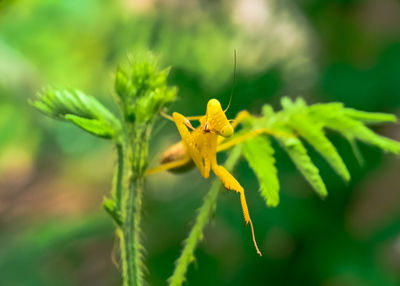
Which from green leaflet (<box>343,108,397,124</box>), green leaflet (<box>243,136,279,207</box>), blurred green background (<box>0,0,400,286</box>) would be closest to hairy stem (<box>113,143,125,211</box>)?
green leaflet (<box>243,136,279,207</box>)

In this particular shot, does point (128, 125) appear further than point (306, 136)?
No

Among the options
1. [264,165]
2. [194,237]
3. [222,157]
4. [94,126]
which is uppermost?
[222,157]

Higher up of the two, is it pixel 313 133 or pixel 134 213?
pixel 313 133

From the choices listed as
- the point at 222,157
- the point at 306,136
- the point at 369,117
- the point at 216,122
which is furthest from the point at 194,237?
the point at 222,157

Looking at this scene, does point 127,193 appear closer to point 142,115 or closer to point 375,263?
point 142,115

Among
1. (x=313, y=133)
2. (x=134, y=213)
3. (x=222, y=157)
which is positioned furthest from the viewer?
(x=222, y=157)

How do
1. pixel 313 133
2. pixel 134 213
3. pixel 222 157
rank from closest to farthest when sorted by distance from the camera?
pixel 134 213 < pixel 313 133 < pixel 222 157

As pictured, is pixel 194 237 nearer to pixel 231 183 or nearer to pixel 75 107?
pixel 231 183
